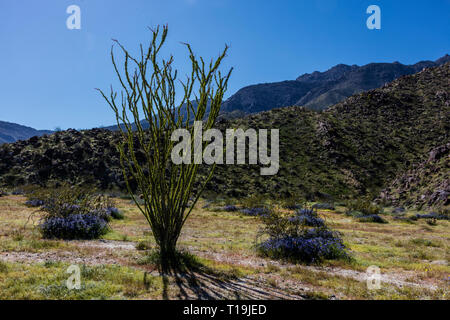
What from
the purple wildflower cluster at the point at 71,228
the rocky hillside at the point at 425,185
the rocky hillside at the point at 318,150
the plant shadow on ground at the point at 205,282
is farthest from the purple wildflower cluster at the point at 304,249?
the rocky hillside at the point at 318,150

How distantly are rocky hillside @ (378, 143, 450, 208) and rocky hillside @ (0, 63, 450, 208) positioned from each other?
2.80 metres

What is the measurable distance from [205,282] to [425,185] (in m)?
27.8

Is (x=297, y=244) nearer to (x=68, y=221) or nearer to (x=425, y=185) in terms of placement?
(x=68, y=221)

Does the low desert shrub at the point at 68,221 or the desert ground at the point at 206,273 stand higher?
the low desert shrub at the point at 68,221

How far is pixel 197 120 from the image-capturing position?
6.72 meters

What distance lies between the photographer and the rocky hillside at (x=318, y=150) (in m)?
32.4

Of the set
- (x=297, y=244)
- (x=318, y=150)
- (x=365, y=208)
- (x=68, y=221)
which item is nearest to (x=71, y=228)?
(x=68, y=221)

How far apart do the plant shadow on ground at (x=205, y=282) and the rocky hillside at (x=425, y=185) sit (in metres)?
22.6

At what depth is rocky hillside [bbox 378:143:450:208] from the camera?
887 inches

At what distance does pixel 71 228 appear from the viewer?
923cm

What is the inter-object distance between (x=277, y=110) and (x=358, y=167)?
62.6 feet
